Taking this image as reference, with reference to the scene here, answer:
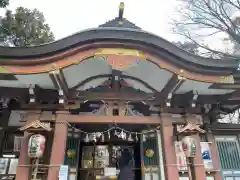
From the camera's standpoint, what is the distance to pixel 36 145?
15.9 feet

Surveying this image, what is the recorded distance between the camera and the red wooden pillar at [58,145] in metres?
4.87

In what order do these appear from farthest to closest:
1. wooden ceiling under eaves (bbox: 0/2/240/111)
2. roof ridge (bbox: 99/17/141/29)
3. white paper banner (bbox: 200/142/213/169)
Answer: white paper banner (bbox: 200/142/213/169), roof ridge (bbox: 99/17/141/29), wooden ceiling under eaves (bbox: 0/2/240/111)

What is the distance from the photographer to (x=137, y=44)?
5023 mm

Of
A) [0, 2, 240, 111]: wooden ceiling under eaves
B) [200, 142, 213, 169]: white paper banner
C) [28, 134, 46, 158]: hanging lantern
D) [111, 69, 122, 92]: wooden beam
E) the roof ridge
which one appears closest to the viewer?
[28, 134, 46, 158]: hanging lantern

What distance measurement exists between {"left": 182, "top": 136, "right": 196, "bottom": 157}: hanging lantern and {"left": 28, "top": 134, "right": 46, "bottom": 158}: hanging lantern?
3.48 m

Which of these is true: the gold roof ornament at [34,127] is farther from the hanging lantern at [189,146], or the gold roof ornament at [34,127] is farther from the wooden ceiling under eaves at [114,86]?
the hanging lantern at [189,146]

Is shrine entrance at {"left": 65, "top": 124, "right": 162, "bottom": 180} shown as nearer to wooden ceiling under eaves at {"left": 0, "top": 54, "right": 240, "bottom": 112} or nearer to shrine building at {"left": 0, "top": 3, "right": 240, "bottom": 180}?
shrine building at {"left": 0, "top": 3, "right": 240, "bottom": 180}

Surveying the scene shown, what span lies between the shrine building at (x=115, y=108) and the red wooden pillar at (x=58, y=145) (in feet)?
0.07

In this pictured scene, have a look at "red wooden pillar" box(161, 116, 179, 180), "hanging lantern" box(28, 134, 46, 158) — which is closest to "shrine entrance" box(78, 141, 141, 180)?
"red wooden pillar" box(161, 116, 179, 180)

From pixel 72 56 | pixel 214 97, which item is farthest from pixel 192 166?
pixel 72 56

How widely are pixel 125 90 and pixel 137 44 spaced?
58.1 inches

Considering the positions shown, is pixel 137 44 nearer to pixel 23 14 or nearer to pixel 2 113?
pixel 2 113

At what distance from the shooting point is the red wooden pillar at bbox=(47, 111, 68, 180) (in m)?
4.87

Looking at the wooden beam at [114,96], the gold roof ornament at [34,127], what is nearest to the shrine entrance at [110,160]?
the wooden beam at [114,96]
